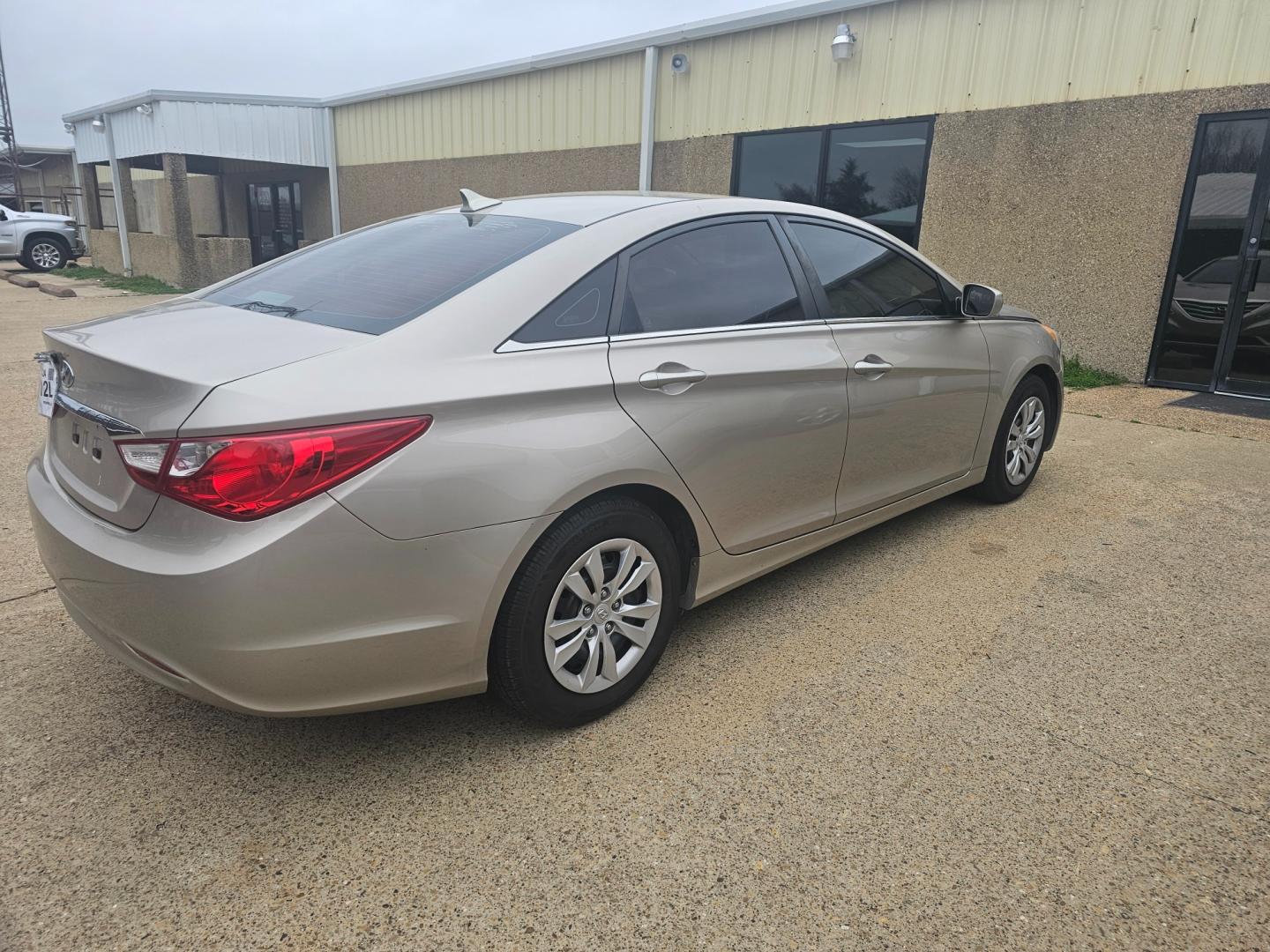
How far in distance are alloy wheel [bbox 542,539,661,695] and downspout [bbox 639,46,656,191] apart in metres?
9.33

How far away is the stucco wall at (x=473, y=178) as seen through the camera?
11773mm

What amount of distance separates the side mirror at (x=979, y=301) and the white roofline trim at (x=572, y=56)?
6.03m

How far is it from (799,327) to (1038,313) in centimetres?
609

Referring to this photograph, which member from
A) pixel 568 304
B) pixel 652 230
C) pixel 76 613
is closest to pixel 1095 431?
pixel 652 230

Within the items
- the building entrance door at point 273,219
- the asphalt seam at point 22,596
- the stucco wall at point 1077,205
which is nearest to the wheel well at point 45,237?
the building entrance door at point 273,219

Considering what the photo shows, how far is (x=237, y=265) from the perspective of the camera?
1587cm

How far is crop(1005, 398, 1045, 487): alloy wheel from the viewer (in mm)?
4520

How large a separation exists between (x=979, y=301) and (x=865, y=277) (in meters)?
0.68

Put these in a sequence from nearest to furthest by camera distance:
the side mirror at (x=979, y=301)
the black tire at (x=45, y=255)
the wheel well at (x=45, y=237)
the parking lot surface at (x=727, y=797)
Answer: the parking lot surface at (x=727, y=797) → the side mirror at (x=979, y=301) → the wheel well at (x=45, y=237) → the black tire at (x=45, y=255)

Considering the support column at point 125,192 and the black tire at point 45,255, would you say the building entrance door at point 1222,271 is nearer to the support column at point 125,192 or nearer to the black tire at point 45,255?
the support column at point 125,192

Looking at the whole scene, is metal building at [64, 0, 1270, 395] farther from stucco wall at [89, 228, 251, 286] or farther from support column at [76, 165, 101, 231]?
support column at [76, 165, 101, 231]

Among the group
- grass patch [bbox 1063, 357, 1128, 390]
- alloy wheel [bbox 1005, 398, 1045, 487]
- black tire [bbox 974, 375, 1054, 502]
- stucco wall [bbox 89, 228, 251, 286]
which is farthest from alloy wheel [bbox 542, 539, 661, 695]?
stucco wall [bbox 89, 228, 251, 286]

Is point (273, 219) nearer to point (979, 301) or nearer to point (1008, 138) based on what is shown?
point (1008, 138)

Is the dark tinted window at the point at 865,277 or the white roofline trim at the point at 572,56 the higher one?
the white roofline trim at the point at 572,56
